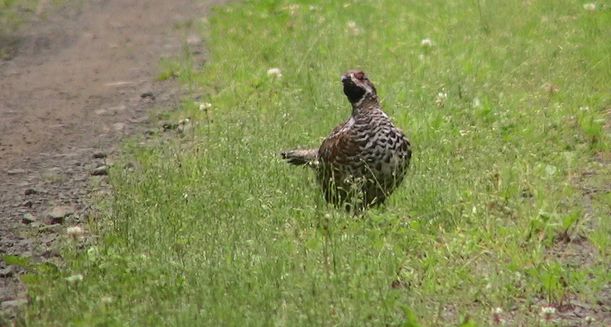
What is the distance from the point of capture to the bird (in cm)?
639

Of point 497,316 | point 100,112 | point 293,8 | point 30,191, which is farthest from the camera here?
point 293,8

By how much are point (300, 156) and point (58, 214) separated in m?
1.64

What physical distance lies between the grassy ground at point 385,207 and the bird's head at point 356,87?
617mm

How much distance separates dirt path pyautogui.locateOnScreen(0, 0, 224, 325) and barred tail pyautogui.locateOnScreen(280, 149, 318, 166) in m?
1.39

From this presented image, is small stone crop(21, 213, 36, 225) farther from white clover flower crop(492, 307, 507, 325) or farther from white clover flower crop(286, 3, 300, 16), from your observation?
white clover flower crop(286, 3, 300, 16)

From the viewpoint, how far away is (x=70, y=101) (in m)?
10.9

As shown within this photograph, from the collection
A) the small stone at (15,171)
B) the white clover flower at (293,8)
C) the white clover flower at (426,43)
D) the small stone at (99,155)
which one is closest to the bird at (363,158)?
the small stone at (99,155)

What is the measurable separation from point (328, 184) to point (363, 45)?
15.4 ft

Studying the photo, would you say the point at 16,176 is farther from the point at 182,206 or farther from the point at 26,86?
the point at 26,86

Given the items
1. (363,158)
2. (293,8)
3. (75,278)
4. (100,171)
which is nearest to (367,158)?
(363,158)

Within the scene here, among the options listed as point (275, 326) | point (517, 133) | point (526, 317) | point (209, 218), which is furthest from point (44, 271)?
point (517, 133)

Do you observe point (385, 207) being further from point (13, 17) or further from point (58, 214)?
point (13, 17)

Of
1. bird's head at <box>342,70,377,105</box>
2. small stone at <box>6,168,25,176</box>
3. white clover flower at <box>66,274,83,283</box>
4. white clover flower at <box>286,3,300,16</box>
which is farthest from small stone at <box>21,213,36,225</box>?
white clover flower at <box>286,3,300,16</box>

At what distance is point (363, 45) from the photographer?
1111 centimetres
